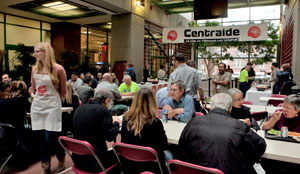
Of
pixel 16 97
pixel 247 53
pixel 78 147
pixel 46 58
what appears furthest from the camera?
pixel 247 53

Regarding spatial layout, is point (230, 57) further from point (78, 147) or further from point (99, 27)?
point (78, 147)

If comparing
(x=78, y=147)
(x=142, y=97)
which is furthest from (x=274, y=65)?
(x=78, y=147)

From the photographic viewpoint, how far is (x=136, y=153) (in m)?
2.18

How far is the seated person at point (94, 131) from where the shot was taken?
2484 millimetres

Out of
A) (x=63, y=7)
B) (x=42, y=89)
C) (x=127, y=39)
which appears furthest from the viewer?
(x=127, y=39)

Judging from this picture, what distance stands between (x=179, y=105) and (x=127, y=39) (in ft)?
29.8

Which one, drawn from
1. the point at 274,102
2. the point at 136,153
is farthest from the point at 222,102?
the point at 274,102

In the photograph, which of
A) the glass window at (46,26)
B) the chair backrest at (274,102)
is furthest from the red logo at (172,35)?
the glass window at (46,26)

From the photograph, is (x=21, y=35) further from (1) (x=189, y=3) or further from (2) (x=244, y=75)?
(2) (x=244, y=75)

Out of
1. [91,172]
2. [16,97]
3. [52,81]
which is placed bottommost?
[91,172]

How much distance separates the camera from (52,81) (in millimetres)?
3041

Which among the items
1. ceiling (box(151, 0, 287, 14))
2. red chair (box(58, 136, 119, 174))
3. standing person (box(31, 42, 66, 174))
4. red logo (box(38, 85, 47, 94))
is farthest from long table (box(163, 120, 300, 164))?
ceiling (box(151, 0, 287, 14))

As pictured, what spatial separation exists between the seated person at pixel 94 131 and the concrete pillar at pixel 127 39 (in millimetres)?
9744

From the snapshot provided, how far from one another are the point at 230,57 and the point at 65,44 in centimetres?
1047
